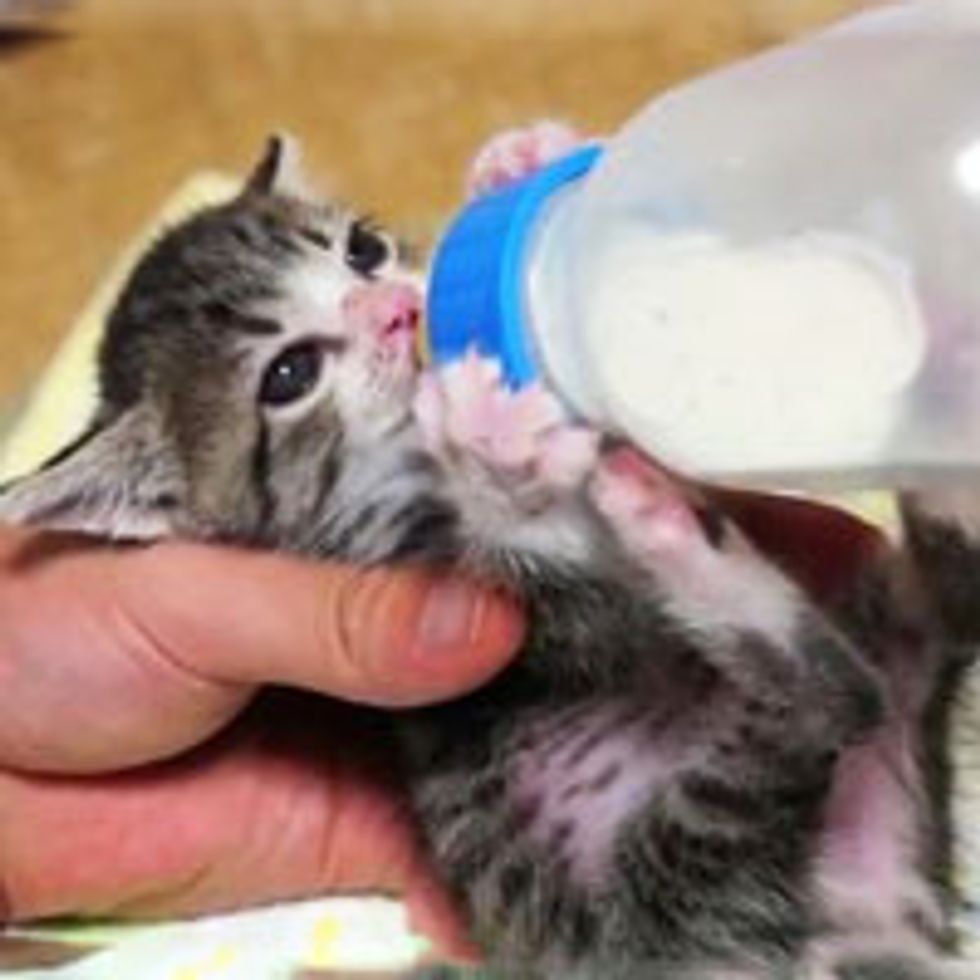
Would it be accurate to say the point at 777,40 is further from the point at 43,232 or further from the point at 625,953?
the point at 625,953

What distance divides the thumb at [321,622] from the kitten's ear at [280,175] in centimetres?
28

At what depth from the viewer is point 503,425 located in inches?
42.1

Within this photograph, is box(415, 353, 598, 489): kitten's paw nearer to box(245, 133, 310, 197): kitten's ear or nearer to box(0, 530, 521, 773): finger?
box(0, 530, 521, 773): finger

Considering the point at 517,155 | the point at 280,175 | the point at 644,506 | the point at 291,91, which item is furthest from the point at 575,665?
the point at 291,91

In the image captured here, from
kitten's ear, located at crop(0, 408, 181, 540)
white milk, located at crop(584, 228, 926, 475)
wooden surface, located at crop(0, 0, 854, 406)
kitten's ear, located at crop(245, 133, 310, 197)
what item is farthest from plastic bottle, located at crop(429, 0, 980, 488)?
wooden surface, located at crop(0, 0, 854, 406)

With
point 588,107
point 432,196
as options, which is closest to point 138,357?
point 432,196

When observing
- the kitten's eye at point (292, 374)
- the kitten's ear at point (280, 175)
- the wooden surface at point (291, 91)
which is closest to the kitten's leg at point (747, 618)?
the kitten's eye at point (292, 374)

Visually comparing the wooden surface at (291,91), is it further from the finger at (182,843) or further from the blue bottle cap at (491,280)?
the blue bottle cap at (491,280)

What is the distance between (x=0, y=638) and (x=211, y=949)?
21 centimetres

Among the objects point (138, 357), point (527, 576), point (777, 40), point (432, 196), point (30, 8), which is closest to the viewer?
point (527, 576)

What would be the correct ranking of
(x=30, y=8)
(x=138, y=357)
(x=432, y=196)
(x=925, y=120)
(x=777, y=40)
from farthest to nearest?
(x=30, y=8) → (x=777, y=40) → (x=432, y=196) → (x=138, y=357) → (x=925, y=120)

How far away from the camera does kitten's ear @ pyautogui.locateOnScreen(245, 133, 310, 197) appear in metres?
1.43

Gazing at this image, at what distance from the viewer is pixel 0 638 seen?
1287mm

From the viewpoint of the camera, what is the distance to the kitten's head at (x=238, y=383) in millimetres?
1246
